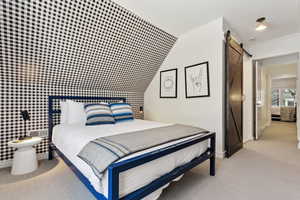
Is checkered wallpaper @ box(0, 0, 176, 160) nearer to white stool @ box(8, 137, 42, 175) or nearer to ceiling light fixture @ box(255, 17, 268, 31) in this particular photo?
white stool @ box(8, 137, 42, 175)

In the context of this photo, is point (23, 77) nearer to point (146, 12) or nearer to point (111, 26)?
point (111, 26)

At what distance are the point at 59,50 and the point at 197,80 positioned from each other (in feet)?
8.55

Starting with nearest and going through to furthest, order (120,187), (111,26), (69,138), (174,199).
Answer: (120,187) → (174,199) → (69,138) → (111,26)

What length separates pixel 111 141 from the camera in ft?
4.59

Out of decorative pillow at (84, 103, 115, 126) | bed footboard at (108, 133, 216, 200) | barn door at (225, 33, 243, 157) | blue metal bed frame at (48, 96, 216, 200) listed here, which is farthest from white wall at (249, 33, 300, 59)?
decorative pillow at (84, 103, 115, 126)

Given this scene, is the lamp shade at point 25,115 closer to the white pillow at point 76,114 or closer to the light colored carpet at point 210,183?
the white pillow at point 76,114

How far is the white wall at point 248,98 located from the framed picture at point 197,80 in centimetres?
162

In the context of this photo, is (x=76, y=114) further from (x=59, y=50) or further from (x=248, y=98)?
(x=248, y=98)

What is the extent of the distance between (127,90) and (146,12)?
1.99 meters

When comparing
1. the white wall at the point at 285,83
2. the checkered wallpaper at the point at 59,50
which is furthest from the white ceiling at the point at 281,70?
the checkered wallpaper at the point at 59,50

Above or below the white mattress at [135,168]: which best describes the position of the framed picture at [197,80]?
above

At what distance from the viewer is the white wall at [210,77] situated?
277 cm

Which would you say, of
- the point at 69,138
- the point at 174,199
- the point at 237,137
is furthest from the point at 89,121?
the point at 237,137

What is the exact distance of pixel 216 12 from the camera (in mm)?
2562
